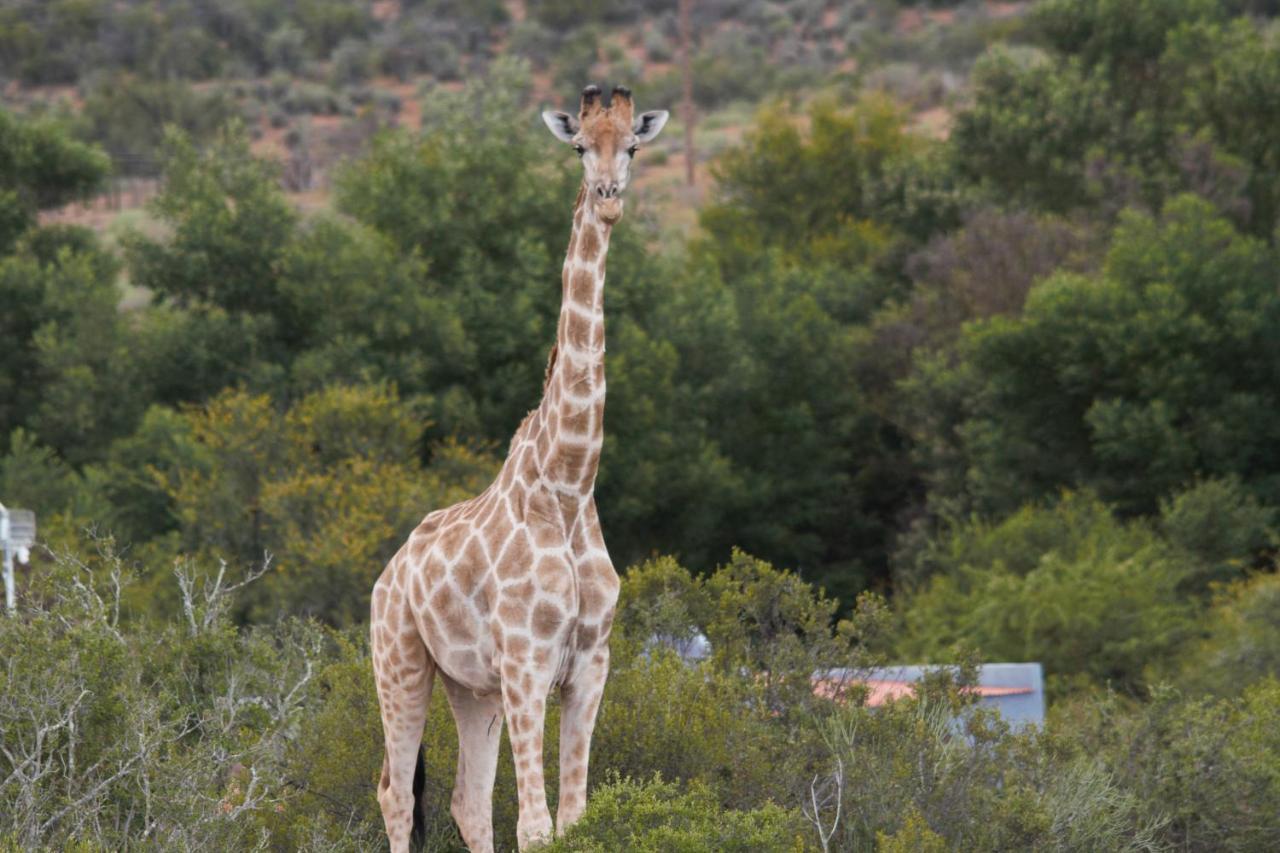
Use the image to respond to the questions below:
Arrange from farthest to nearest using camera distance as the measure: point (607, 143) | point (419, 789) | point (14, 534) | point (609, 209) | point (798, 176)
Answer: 1. point (798, 176)
2. point (14, 534)
3. point (419, 789)
4. point (607, 143)
5. point (609, 209)

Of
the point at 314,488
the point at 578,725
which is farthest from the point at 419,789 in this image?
the point at 314,488

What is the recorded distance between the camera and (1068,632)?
23781 mm

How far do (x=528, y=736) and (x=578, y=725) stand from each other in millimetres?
318

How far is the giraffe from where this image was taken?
9164 millimetres

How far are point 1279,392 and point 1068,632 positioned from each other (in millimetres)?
8504

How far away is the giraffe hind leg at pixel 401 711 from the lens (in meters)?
10.1

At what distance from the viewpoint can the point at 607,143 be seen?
29.5 feet

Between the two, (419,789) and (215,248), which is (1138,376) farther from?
(419,789)

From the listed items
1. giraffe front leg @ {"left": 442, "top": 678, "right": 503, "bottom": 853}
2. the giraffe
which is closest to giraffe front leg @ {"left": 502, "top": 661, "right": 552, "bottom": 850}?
the giraffe

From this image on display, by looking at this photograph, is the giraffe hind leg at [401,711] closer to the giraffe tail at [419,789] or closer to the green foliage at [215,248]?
the giraffe tail at [419,789]

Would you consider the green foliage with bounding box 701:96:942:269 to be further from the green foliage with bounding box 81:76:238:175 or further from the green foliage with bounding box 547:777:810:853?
the green foliage with bounding box 547:777:810:853

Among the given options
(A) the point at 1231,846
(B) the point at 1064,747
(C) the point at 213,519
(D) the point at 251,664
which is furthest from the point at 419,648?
(C) the point at 213,519

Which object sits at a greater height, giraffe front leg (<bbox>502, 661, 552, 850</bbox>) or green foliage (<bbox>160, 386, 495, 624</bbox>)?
giraffe front leg (<bbox>502, 661, 552, 850</bbox>)

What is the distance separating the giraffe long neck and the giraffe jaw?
35 centimetres
